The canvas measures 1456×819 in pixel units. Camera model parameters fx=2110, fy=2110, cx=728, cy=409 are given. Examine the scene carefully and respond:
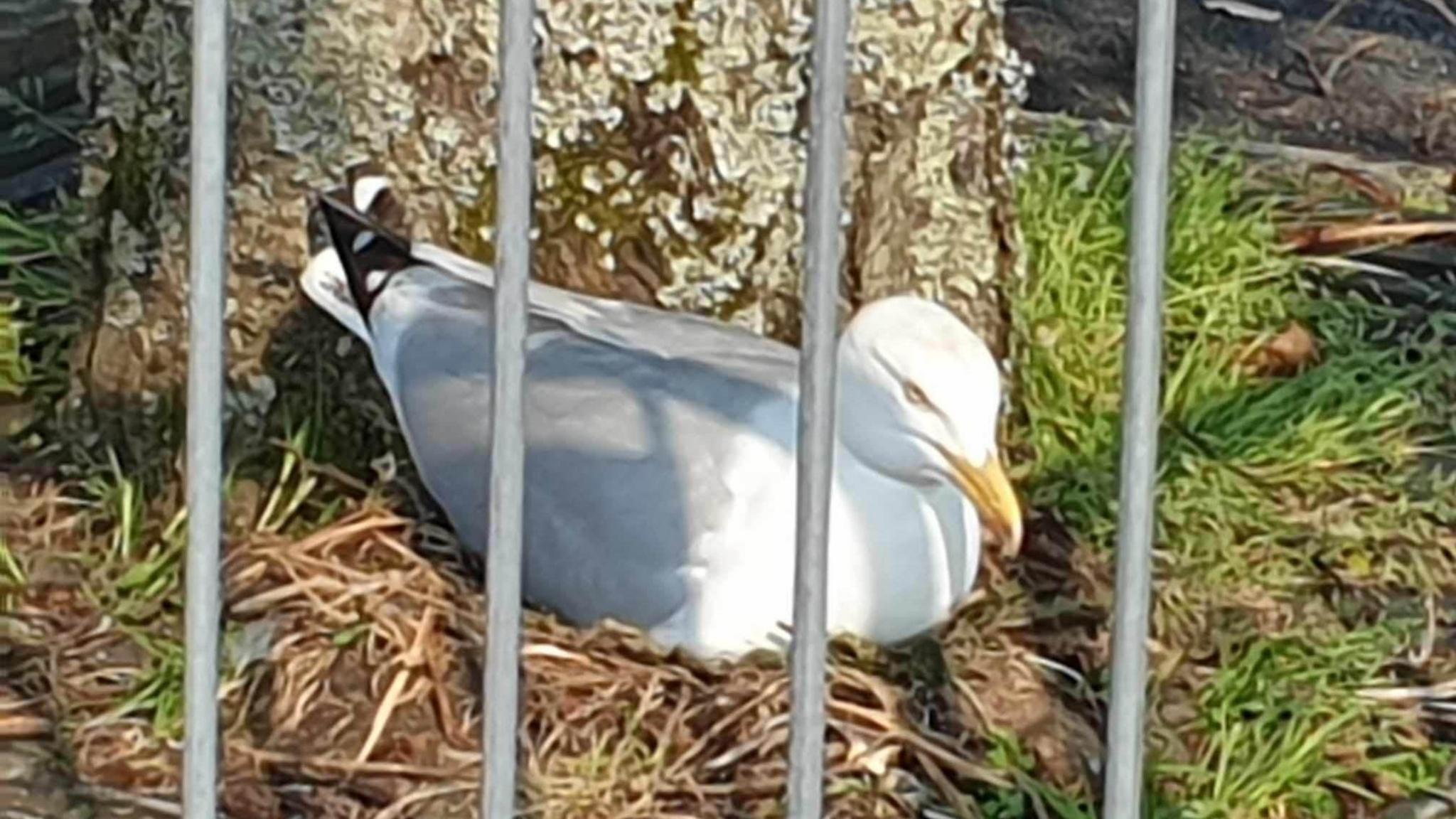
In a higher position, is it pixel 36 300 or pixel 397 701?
pixel 36 300

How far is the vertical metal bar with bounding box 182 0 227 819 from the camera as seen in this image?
59 centimetres

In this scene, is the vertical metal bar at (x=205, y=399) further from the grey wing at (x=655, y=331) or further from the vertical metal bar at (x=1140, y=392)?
the vertical metal bar at (x=1140, y=392)

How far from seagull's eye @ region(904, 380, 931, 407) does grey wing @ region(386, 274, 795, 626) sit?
36 millimetres

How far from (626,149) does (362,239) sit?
0.28 feet

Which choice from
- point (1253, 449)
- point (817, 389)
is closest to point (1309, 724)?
point (1253, 449)

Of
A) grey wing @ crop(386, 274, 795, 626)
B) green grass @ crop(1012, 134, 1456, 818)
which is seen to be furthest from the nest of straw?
green grass @ crop(1012, 134, 1456, 818)

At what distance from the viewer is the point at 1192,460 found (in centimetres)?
65

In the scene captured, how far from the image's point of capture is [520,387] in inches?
23.9

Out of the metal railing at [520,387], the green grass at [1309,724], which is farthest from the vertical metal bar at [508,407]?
the green grass at [1309,724]

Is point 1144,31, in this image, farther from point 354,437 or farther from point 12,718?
point 12,718

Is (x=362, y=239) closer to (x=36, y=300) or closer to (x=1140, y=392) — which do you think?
(x=36, y=300)

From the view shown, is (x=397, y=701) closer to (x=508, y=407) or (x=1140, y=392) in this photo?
(x=508, y=407)

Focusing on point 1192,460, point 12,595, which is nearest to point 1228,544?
point 1192,460

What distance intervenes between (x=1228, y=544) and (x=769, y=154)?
0.18 meters
